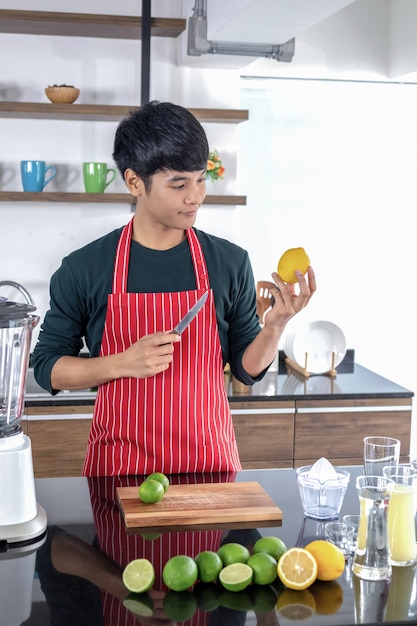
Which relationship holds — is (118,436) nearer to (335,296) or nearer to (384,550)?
(384,550)

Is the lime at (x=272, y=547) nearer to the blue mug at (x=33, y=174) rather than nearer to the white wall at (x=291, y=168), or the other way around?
the blue mug at (x=33, y=174)

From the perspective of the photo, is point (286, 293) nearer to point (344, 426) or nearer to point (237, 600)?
point (237, 600)

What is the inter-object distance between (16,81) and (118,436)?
7.12 feet

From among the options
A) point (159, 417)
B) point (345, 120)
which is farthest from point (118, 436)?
point (345, 120)

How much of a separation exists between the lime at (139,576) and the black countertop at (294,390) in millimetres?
1947

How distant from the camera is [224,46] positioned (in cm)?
→ 323

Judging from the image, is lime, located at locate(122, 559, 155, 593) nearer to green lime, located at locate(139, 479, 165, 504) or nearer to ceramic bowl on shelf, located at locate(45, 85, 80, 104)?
green lime, located at locate(139, 479, 165, 504)

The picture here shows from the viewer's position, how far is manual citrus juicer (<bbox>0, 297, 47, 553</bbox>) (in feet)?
5.18

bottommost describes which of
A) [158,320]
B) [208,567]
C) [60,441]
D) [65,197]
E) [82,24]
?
[60,441]

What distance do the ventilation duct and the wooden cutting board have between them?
6.41 ft

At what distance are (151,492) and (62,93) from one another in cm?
231

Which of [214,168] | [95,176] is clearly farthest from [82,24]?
[214,168]

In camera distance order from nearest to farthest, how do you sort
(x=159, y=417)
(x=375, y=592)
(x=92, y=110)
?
(x=375, y=592) < (x=159, y=417) < (x=92, y=110)

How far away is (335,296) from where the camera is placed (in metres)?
4.17
